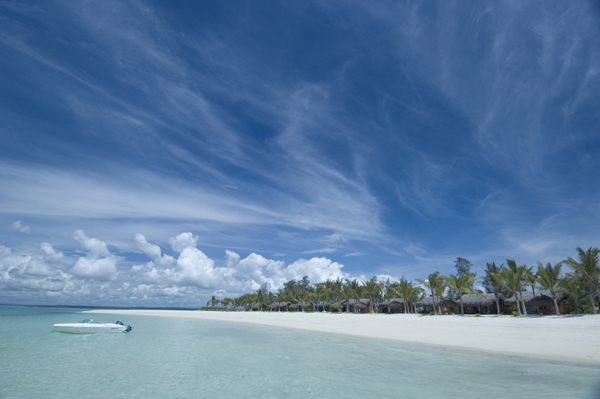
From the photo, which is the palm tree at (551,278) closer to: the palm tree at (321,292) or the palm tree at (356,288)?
the palm tree at (356,288)

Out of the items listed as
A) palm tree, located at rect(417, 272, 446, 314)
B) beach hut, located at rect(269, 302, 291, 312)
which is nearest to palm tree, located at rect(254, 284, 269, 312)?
beach hut, located at rect(269, 302, 291, 312)

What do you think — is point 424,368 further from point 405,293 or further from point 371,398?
point 405,293

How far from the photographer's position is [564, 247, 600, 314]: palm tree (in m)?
29.0

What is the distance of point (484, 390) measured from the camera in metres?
8.42

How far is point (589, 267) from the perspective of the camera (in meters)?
29.2

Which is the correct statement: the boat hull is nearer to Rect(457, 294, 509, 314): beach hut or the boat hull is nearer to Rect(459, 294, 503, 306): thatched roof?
Rect(459, 294, 503, 306): thatched roof

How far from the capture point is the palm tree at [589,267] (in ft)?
95.0

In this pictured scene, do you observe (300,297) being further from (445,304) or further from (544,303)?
(544,303)

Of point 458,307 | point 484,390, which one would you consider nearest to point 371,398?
point 484,390

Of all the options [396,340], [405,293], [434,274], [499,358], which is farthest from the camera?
[405,293]

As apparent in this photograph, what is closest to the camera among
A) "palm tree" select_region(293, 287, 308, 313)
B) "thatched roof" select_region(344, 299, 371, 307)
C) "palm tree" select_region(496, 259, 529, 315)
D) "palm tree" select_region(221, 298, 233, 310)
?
"palm tree" select_region(496, 259, 529, 315)

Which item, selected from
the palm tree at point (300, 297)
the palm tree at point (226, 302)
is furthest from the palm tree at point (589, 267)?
the palm tree at point (226, 302)

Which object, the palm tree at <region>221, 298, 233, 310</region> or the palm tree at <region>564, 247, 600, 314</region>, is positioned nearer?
the palm tree at <region>564, 247, 600, 314</region>

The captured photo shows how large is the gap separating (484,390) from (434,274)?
35485mm
